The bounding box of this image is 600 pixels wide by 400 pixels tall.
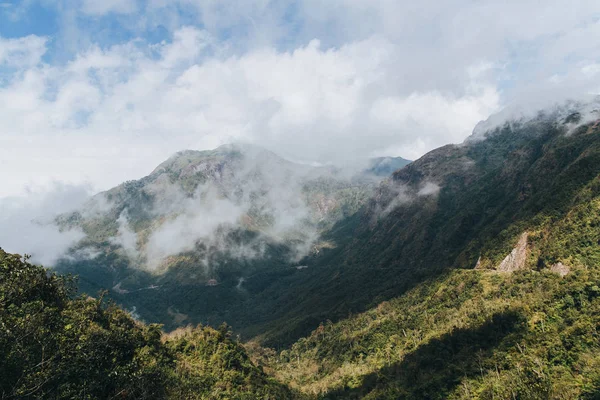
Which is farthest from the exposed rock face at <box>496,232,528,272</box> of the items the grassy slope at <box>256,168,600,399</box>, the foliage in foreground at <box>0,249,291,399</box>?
the foliage in foreground at <box>0,249,291,399</box>

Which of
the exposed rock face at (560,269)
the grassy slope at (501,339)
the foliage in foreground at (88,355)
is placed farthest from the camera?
the exposed rock face at (560,269)

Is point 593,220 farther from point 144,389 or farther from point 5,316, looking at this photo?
point 5,316

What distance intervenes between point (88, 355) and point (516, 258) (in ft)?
644

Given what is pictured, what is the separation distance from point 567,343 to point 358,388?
82056mm

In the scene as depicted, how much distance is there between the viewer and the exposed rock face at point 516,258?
17375cm

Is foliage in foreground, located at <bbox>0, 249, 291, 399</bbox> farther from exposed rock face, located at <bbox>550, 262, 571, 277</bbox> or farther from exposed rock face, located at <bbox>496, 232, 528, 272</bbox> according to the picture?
exposed rock face, located at <bbox>496, 232, 528, 272</bbox>

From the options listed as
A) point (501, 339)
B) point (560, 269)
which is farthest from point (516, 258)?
point (501, 339)

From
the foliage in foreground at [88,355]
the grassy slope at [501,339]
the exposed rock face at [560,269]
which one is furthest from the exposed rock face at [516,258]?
the foliage in foreground at [88,355]

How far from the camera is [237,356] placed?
407 ft

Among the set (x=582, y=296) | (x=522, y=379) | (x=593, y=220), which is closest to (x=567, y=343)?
(x=522, y=379)

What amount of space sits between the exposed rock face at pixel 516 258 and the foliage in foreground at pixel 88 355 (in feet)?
456

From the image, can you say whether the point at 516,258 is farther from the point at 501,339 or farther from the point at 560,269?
the point at 501,339

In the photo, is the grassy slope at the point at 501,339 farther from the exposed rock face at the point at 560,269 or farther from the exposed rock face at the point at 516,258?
the exposed rock face at the point at 516,258

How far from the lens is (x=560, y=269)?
143750 mm
